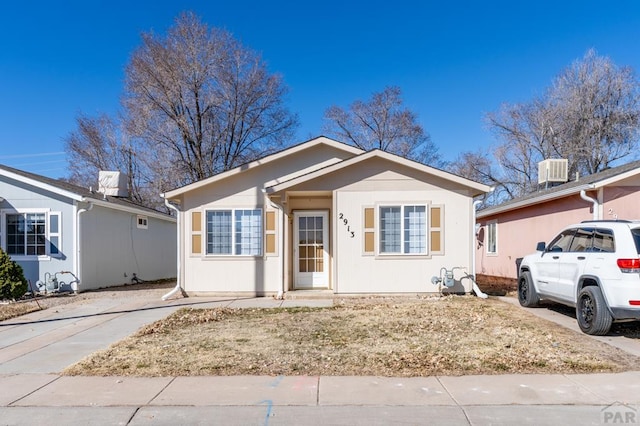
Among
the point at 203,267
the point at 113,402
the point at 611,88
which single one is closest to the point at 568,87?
the point at 611,88

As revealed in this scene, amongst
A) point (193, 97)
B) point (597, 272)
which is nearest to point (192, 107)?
point (193, 97)

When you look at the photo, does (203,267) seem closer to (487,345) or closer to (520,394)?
(487,345)

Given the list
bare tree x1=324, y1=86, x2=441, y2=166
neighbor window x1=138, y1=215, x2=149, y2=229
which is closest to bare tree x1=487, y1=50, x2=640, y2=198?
bare tree x1=324, y1=86, x2=441, y2=166

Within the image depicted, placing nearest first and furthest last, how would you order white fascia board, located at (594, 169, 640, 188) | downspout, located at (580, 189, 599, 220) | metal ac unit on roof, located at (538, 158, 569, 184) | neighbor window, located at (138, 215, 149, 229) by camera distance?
white fascia board, located at (594, 169, 640, 188), downspout, located at (580, 189, 599, 220), metal ac unit on roof, located at (538, 158, 569, 184), neighbor window, located at (138, 215, 149, 229)

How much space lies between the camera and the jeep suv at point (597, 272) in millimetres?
6516

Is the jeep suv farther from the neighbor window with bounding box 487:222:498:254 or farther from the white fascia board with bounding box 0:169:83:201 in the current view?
the white fascia board with bounding box 0:169:83:201

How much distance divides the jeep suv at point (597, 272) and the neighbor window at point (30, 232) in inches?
523

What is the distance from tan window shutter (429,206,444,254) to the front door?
2936mm

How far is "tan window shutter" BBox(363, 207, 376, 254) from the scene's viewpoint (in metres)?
11.5

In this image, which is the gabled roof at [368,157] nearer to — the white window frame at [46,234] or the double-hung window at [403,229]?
the double-hung window at [403,229]

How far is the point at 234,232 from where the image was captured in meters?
12.1

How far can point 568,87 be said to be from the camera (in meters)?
25.6

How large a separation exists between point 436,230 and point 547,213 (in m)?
5.13

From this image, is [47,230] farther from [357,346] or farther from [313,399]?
[313,399]
